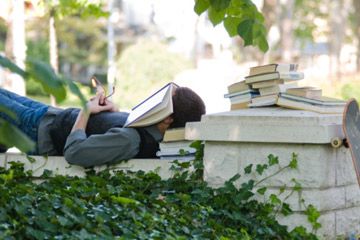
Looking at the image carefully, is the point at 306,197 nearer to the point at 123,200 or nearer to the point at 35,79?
the point at 123,200

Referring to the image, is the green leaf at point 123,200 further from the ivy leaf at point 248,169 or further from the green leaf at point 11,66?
the green leaf at point 11,66

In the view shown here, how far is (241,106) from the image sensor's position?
648cm

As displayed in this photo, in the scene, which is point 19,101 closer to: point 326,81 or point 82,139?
point 82,139

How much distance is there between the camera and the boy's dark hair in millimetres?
6418

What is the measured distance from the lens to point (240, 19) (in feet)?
22.1

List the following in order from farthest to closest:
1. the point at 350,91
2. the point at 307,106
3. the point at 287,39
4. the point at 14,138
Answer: the point at 287,39
the point at 350,91
the point at 307,106
the point at 14,138

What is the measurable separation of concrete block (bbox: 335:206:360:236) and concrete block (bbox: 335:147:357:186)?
6.6 inches

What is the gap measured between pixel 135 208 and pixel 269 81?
149 centimetres

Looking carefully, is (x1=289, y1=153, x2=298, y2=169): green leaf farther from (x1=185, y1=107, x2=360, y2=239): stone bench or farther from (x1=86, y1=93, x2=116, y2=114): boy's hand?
(x1=86, y1=93, x2=116, y2=114): boy's hand

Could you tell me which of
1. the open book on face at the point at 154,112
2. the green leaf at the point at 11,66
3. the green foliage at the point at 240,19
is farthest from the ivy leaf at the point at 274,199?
the green leaf at the point at 11,66

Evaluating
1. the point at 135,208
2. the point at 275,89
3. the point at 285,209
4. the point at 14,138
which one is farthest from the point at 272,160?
the point at 14,138

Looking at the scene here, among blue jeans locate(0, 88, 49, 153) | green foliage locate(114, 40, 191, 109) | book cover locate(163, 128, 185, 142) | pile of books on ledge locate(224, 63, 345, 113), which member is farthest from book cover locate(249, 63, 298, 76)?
green foliage locate(114, 40, 191, 109)

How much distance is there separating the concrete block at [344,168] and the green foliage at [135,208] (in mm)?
367

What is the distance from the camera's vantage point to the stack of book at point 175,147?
246 inches
